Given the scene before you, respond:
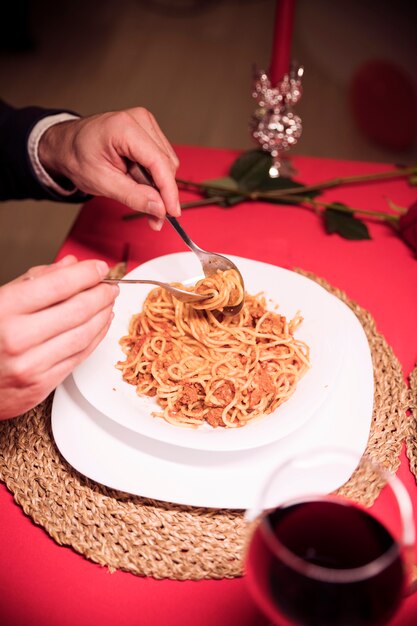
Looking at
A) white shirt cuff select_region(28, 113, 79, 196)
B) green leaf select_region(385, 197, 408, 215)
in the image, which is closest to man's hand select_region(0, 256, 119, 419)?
white shirt cuff select_region(28, 113, 79, 196)

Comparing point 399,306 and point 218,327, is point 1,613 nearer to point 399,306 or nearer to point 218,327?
point 218,327

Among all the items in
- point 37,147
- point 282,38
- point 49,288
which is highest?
point 282,38

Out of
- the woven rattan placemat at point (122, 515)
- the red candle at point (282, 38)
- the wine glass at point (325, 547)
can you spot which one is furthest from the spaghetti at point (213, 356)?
the red candle at point (282, 38)

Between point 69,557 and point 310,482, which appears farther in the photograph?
point 69,557

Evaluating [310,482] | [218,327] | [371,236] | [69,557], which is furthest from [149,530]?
[371,236]

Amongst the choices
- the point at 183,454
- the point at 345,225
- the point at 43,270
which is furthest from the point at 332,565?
the point at 345,225

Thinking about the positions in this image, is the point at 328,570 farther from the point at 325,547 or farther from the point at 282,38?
the point at 282,38
